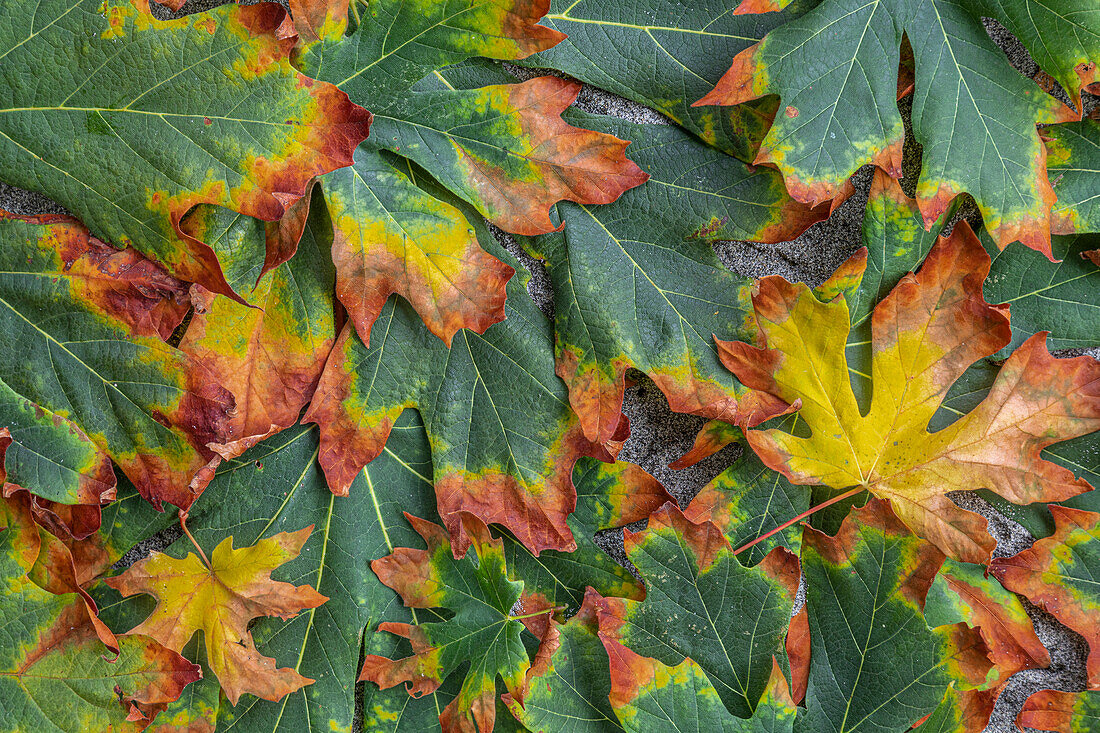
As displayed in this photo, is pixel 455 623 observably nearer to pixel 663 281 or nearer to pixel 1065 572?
pixel 663 281

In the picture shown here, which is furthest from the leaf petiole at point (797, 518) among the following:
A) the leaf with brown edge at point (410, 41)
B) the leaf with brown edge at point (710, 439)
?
the leaf with brown edge at point (410, 41)

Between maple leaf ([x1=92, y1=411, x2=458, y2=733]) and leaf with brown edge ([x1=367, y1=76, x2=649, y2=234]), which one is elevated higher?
leaf with brown edge ([x1=367, y1=76, x2=649, y2=234])

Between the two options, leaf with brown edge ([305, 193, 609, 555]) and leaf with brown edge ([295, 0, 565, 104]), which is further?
leaf with brown edge ([305, 193, 609, 555])

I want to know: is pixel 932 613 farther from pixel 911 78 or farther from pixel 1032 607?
pixel 911 78

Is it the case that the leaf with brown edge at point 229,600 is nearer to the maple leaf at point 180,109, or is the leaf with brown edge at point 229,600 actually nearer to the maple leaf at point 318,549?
the maple leaf at point 318,549

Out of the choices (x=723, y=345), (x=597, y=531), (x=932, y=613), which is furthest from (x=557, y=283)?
(x=932, y=613)

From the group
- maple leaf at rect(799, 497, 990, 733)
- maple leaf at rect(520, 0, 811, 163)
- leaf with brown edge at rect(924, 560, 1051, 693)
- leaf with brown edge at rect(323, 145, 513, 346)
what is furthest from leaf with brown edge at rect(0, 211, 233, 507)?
leaf with brown edge at rect(924, 560, 1051, 693)

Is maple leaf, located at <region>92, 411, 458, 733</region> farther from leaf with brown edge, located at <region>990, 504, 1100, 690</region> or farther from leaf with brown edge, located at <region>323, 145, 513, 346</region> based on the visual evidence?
leaf with brown edge, located at <region>990, 504, 1100, 690</region>

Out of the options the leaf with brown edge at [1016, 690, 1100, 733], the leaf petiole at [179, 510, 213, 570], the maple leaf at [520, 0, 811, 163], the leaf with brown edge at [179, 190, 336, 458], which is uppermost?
the maple leaf at [520, 0, 811, 163]
